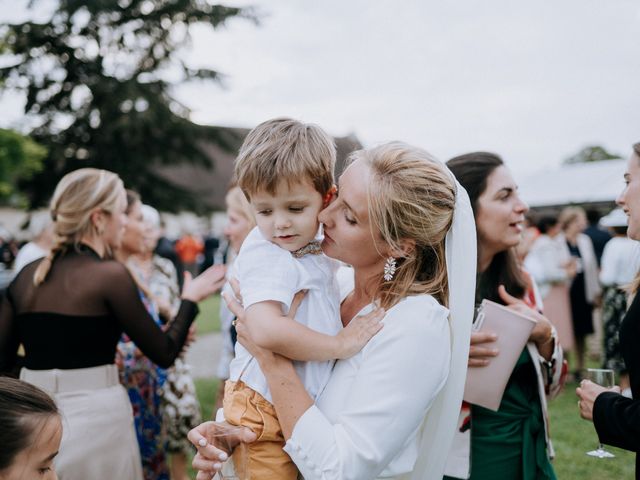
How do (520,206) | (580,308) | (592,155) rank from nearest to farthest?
(520,206), (580,308), (592,155)

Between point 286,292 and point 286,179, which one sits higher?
point 286,179

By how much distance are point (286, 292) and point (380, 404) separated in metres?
0.47

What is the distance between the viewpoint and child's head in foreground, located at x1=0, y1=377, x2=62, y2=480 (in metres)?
2.05

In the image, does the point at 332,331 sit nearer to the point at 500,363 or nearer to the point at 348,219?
the point at 348,219

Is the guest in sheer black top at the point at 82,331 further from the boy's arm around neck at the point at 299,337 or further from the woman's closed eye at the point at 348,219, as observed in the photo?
the woman's closed eye at the point at 348,219

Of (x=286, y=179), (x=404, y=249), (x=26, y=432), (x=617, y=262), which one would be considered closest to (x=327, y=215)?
(x=286, y=179)

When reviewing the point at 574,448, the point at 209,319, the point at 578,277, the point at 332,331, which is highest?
the point at 332,331

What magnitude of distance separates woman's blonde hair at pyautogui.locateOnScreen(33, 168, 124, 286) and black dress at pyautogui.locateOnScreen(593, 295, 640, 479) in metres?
2.66

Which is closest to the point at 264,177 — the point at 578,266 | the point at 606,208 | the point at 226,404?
the point at 226,404

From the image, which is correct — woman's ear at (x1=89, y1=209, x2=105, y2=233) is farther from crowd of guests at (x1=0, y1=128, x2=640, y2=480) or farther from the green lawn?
the green lawn

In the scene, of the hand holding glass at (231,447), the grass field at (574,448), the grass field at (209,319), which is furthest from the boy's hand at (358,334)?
the grass field at (209,319)

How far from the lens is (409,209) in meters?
2.04


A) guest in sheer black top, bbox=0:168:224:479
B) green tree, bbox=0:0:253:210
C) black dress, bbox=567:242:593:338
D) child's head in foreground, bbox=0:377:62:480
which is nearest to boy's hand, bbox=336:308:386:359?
child's head in foreground, bbox=0:377:62:480

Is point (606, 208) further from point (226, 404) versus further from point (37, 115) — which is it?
point (37, 115)
